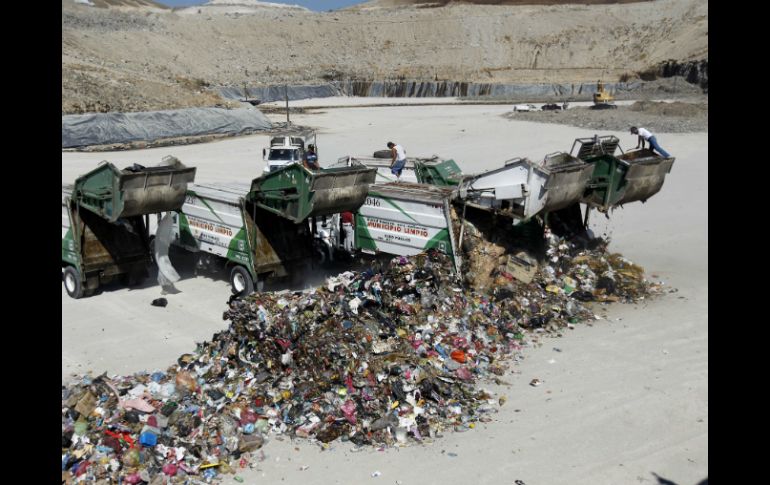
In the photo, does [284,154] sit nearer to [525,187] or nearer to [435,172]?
[435,172]

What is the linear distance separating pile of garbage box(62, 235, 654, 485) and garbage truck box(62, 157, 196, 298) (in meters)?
3.51

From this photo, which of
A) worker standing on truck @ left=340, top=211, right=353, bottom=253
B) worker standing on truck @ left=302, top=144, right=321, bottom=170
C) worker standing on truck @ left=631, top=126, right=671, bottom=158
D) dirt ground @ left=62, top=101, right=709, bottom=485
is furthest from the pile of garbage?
worker standing on truck @ left=302, top=144, right=321, bottom=170

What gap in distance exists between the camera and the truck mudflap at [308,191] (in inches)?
455

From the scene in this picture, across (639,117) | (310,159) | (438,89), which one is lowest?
(310,159)

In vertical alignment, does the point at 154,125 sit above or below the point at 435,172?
above

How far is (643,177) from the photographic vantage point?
13.5 metres

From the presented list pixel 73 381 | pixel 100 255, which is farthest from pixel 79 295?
pixel 73 381

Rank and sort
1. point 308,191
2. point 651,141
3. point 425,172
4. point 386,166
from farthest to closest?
point 386,166, point 425,172, point 651,141, point 308,191

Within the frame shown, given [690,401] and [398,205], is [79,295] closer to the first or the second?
[398,205]

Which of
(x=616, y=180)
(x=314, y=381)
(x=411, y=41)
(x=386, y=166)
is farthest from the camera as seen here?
(x=411, y=41)

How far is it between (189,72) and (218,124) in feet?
117

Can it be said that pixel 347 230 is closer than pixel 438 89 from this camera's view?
Yes

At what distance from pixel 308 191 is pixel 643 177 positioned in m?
6.06

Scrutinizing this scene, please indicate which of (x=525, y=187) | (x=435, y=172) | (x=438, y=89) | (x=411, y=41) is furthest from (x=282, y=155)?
(x=411, y=41)
